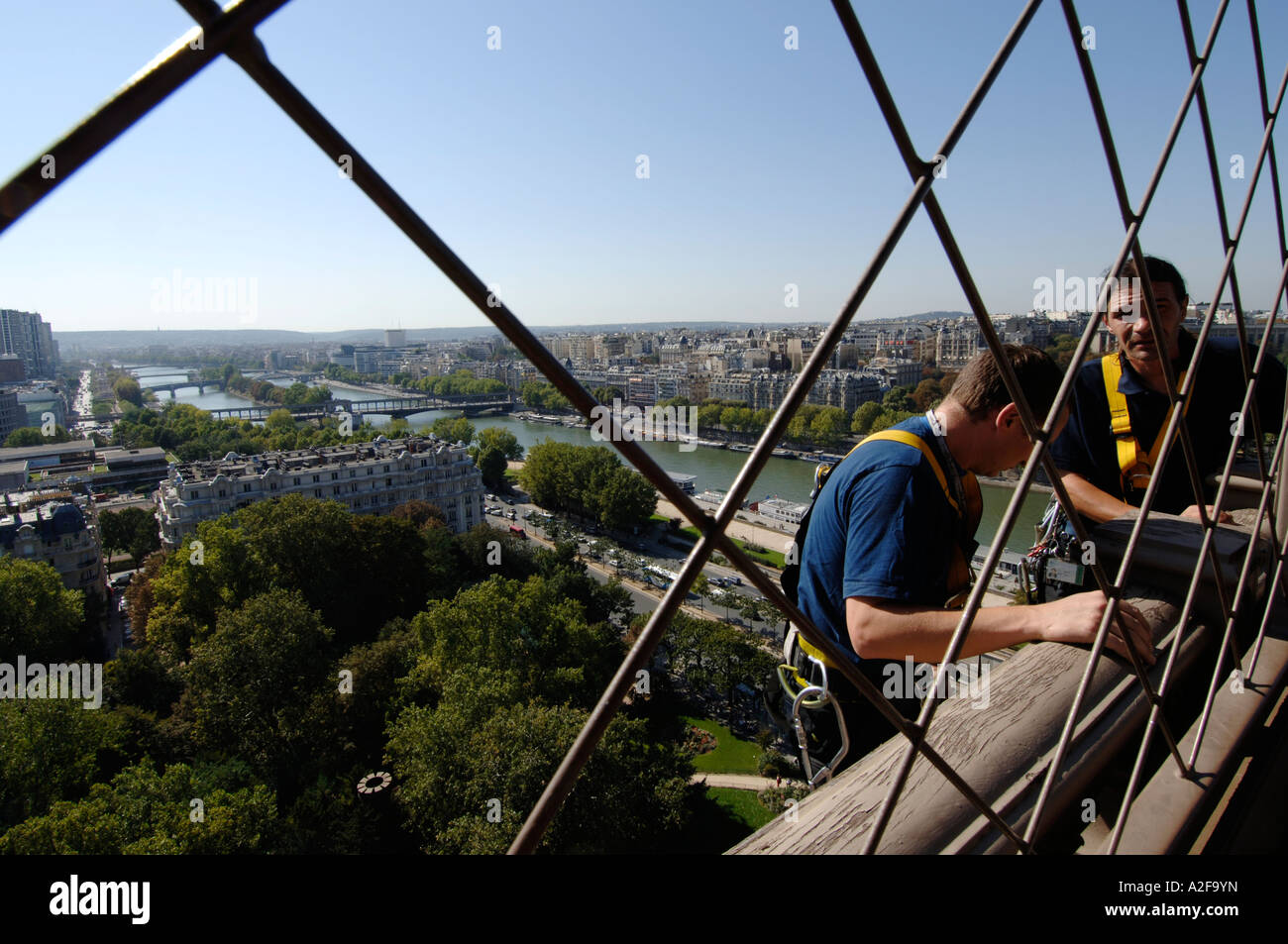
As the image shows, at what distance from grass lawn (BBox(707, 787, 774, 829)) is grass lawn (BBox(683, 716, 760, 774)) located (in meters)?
0.31

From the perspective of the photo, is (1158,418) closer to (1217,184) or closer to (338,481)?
(1217,184)

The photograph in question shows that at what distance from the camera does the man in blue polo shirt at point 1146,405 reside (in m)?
1.12

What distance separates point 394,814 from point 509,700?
1.39m

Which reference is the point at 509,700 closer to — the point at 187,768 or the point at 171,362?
the point at 187,768

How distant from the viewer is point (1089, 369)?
3.94 feet

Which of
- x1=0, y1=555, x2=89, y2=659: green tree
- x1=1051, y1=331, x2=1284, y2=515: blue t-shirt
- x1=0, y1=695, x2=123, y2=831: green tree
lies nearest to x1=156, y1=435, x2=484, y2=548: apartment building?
x1=0, y1=555, x2=89, y2=659: green tree

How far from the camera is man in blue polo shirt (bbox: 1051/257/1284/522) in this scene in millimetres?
1117

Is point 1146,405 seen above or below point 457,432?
above

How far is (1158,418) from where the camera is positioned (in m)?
1.14

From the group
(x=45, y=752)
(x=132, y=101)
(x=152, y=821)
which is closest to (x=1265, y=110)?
(x=132, y=101)

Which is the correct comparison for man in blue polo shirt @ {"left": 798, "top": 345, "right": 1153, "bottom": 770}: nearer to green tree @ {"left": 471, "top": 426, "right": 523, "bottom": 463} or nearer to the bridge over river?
green tree @ {"left": 471, "top": 426, "right": 523, "bottom": 463}

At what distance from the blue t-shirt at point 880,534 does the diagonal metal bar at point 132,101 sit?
546 millimetres

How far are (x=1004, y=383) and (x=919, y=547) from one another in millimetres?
176
